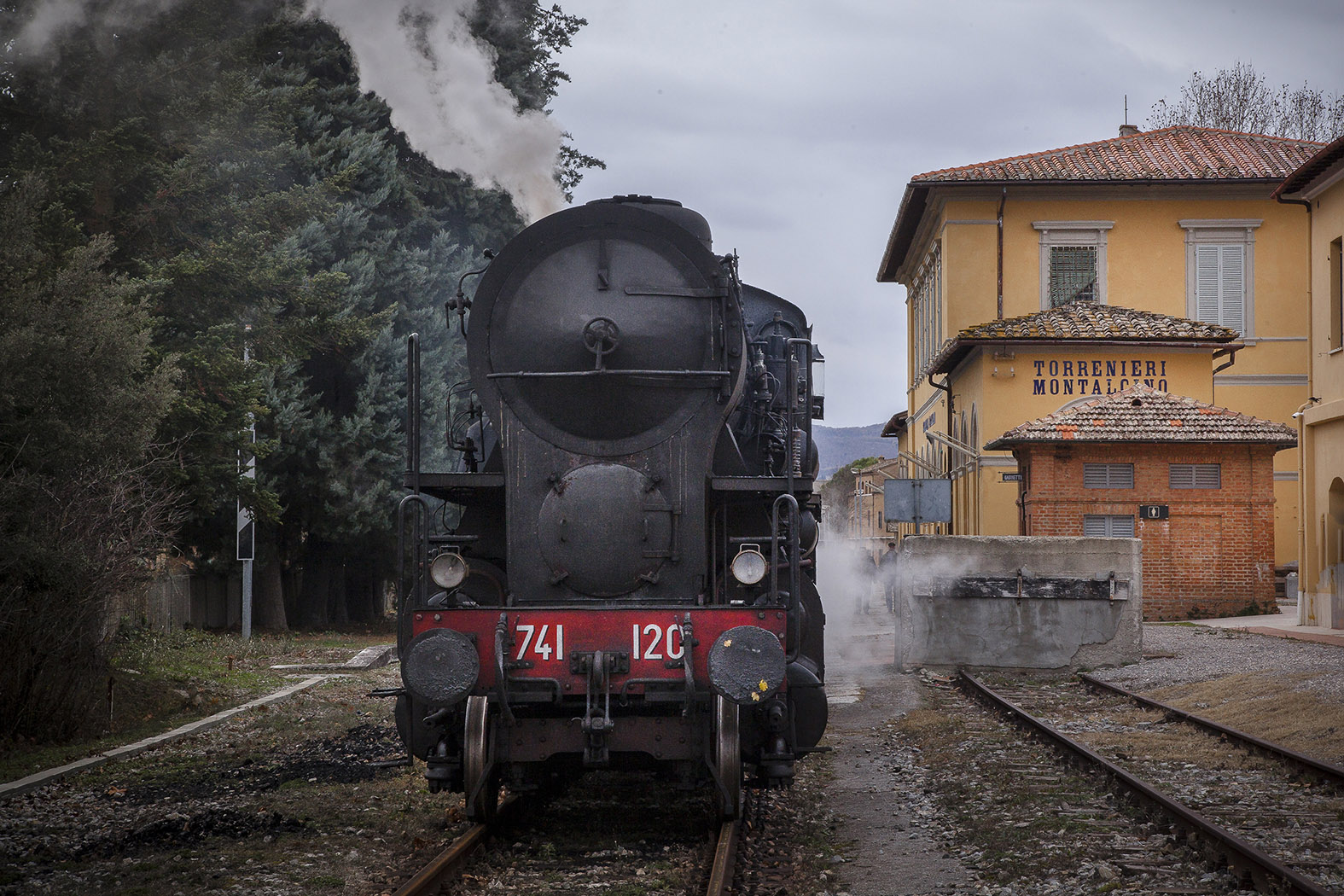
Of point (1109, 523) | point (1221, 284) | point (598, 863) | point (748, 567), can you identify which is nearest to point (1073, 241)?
point (1221, 284)

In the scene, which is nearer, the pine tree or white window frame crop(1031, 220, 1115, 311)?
the pine tree

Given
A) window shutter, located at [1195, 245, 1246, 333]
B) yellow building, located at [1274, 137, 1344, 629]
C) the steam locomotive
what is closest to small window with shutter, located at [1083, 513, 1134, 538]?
yellow building, located at [1274, 137, 1344, 629]

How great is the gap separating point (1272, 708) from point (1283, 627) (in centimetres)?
899

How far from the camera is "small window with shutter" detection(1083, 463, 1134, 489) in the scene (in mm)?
22469

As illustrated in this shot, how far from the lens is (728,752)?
6.42 meters

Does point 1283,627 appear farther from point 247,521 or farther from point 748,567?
point 247,521

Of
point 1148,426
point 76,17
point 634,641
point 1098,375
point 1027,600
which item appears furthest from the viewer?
point 1098,375

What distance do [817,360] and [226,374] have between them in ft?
24.7

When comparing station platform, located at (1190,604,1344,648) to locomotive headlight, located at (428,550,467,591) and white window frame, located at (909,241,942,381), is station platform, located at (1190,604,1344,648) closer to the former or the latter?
white window frame, located at (909,241,942,381)

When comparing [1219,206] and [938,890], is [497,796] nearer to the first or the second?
[938,890]

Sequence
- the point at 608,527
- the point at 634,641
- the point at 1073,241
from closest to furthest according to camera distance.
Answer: the point at 634,641 → the point at 608,527 → the point at 1073,241

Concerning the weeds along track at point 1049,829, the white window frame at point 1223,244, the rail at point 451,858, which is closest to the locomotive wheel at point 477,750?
the rail at point 451,858

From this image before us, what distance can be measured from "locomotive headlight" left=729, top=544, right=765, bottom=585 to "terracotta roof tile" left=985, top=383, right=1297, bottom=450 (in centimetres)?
1652

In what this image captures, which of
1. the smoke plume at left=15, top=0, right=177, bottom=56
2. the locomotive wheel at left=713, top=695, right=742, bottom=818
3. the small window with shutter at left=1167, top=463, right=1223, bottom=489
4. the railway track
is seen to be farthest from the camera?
the small window with shutter at left=1167, top=463, right=1223, bottom=489
